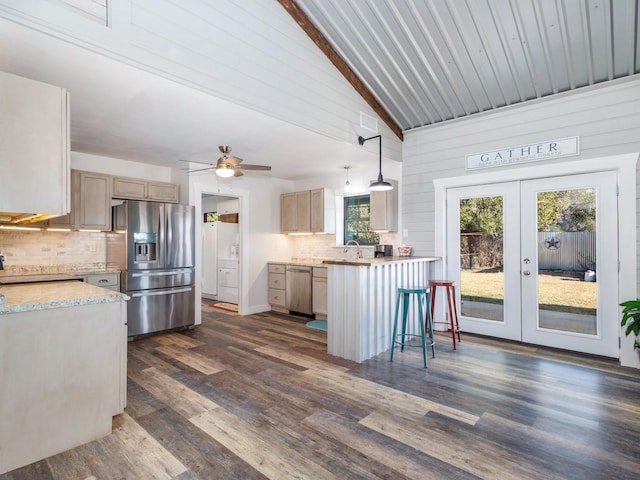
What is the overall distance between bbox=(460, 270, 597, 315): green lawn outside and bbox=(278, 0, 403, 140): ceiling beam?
2.50 metres

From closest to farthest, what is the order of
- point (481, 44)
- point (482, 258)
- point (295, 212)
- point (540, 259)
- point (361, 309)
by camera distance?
point (481, 44)
point (361, 309)
point (540, 259)
point (482, 258)
point (295, 212)

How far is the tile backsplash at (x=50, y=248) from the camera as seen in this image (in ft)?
14.1

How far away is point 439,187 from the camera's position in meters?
5.09

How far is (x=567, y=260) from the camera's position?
13.6 ft

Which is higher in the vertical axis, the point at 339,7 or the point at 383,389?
the point at 339,7

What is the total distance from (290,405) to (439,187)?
3.66 metres

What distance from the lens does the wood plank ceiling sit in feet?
10.7

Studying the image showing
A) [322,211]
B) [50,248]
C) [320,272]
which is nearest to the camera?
[50,248]

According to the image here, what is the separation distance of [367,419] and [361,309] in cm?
134

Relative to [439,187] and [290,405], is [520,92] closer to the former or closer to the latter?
[439,187]

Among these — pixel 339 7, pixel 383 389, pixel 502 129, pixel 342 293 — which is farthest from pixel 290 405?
pixel 502 129

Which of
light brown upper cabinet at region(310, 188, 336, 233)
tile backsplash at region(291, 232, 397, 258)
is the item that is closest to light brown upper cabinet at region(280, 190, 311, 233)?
light brown upper cabinet at region(310, 188, 336, 233)

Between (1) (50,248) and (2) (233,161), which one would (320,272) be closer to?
(2) (233,161)

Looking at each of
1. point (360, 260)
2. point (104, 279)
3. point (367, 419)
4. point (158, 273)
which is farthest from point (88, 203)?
point (367, 419)
